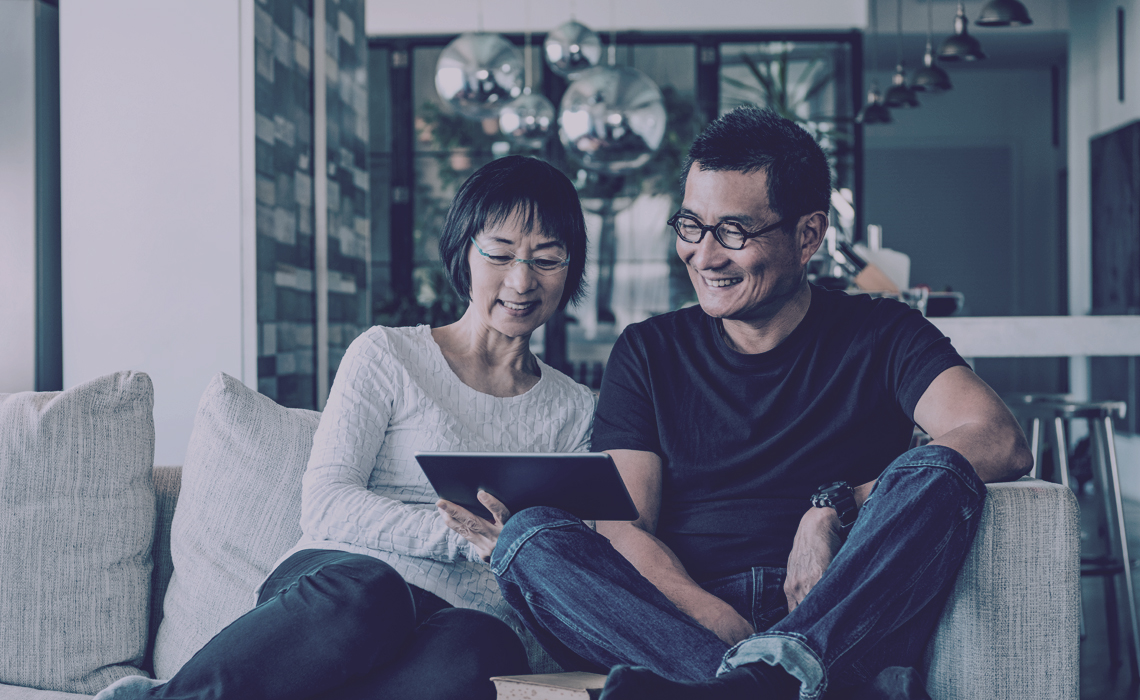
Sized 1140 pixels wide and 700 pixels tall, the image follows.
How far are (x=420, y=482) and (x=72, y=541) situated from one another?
55 cm

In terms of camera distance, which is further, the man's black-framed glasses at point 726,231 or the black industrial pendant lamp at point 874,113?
the black industrial pendant lamp at point 874,113

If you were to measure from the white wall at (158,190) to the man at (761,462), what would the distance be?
3.70 feet

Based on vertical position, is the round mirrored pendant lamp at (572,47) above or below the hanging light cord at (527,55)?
below

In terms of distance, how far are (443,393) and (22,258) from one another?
1286mm

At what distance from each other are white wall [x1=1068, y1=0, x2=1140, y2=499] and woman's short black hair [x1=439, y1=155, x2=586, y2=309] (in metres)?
5.19

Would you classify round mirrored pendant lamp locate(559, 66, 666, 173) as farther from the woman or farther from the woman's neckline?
the woman's neckline

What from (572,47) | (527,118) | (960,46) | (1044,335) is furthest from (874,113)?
(1044,335)

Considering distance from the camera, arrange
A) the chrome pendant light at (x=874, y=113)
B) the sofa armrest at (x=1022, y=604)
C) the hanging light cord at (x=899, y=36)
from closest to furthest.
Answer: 1. the sofa armrest at (x=1022, y=604)
2. the chrome pendant light at (x=874, y=113)
3. the hanging light cord at (x=899, y=36)

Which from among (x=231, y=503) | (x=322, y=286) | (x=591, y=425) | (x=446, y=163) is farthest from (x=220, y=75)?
(x=446, y=163)

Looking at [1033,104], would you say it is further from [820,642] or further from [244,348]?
[820,642]

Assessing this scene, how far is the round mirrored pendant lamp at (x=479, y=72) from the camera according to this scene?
3334 millimetres

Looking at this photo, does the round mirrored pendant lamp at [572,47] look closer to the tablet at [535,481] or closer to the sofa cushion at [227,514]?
the sofa cushion at [227,514]

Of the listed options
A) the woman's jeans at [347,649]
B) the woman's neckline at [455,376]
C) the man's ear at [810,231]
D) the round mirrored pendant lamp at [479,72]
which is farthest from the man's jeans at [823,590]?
the round mirrored pendant lamp at [479,72]

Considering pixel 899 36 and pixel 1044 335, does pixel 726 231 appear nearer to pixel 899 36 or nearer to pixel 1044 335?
pixel 1044 335
